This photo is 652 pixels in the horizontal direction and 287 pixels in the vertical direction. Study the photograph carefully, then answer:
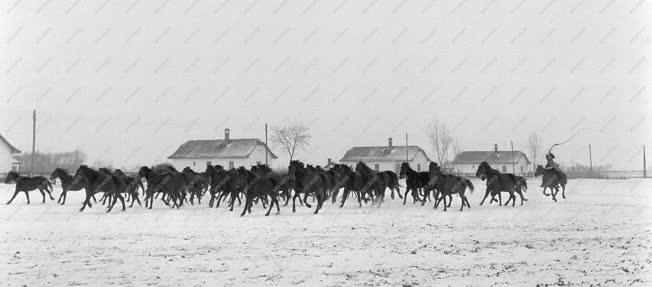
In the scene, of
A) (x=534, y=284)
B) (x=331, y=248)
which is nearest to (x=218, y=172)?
(x=331, y=248)

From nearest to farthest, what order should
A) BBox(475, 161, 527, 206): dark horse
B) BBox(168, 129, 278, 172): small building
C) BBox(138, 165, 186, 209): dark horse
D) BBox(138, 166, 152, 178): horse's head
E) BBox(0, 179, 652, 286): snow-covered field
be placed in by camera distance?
BBox(0, 179, 652, 286): snow-covered field < BBox(475, 161, 527, 206): dark horse < BBox(138, 165, 186, 209): dark horse < BBox(138, 166, 152, 178): horse's head < BBox(168, 129, 278, 172): small building

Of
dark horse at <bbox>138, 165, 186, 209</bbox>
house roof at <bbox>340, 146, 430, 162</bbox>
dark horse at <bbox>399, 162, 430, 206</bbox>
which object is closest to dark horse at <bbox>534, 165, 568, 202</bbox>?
dark horse at <bbox>399, 162, 430, 206</bbox>

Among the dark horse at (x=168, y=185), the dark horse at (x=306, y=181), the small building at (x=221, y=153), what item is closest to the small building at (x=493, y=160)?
the small building at (x=221, y=153)

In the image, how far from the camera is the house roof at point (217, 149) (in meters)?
65.6

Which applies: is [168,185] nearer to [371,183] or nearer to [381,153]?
[371,183]

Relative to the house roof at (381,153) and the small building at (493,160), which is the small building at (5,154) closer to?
the house roof at (381,153)

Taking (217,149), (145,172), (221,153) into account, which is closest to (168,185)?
(145,172)

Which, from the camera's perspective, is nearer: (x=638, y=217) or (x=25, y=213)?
(x=638, y=217)

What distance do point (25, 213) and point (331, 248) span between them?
11.4 meters

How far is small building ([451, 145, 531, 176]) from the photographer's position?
8306cm

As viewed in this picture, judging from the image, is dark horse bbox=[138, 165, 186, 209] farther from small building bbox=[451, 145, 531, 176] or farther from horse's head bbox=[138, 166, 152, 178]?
small building bbox=[451, 145, 531, 176]

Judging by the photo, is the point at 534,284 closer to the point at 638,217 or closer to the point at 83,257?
the point at 83,257

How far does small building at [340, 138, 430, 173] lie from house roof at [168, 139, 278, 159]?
49.6 ft

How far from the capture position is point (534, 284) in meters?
6.71
